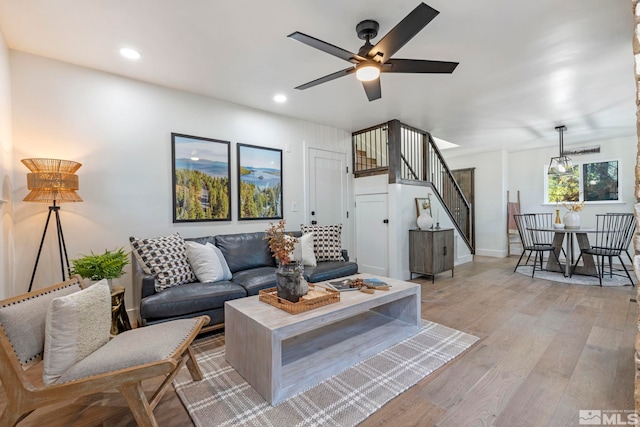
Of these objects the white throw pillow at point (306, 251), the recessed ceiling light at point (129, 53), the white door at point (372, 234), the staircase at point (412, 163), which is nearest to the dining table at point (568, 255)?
the staircase at point (412, 163)

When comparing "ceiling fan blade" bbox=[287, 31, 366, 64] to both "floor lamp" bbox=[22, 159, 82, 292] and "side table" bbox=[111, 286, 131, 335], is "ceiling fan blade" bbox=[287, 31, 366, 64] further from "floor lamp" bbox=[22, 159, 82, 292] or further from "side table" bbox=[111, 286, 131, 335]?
"side table" bbox=[111, 286, 131, 335]

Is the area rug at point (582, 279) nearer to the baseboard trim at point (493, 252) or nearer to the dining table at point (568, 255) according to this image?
the dining table at point (568, 255)

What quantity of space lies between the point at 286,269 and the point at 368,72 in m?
1.57

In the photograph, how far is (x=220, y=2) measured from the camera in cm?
190

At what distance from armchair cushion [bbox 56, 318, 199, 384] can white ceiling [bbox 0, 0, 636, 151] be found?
6.90 feet

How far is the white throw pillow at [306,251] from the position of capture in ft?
11.2

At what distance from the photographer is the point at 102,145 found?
9.18 ft

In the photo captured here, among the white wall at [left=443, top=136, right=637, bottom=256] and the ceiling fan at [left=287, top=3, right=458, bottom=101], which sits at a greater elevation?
the ceiling fan at [left=287, top=3, right=458, bottom=101]

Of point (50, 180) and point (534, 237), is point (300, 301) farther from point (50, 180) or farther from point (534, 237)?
point (534, 237)

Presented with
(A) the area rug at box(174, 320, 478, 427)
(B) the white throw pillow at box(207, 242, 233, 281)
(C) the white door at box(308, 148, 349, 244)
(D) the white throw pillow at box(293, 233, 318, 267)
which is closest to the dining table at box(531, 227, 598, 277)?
(C) the white door at box(308, 148, 349, 244)

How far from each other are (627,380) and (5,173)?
4.69 metres

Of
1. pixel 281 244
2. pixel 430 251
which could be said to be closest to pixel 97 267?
pixel 281 244

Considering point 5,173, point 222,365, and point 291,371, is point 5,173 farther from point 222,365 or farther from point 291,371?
point 291,371

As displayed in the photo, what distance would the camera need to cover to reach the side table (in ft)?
7.56
